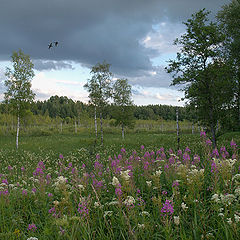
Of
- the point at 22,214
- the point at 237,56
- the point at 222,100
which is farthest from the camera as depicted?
the point at 237,56

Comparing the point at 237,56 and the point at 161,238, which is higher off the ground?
the point at 237,56

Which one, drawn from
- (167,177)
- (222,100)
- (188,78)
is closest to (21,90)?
(188,78)

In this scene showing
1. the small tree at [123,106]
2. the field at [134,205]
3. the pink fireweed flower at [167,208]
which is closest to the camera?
the pink fireweed flower at [167,208]

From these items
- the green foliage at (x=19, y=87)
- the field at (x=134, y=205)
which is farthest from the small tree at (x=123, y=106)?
the field at (x=134, y=205)

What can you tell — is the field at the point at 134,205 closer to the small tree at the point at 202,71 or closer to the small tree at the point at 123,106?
the small tree at the point at 202,71

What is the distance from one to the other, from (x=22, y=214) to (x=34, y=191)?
797 mm

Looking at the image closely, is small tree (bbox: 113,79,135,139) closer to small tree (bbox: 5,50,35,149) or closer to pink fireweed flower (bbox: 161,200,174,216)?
small tree (bbox: 5,50,35,149)

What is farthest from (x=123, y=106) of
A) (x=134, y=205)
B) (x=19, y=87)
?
(x=134, y=205)

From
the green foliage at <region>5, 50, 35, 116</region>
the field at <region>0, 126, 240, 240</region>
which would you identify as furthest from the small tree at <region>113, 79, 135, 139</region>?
the field at <region>0, 126, 240, 240</region>

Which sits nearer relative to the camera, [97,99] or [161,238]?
[161,238]

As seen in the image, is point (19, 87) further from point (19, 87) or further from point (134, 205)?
point (134, 205)

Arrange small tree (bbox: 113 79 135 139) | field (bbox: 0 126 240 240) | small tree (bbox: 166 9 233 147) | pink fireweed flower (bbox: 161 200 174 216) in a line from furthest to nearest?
small tree (bbox: 113 79 135 139) → small tree (bbox: 166 9 233 147) → field (bbox: 0 126 240 240) → pink fireweed flower (bbox: 161 200 174 216)

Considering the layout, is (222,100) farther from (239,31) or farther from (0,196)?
(0,196)

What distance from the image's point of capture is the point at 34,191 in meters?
5.82
